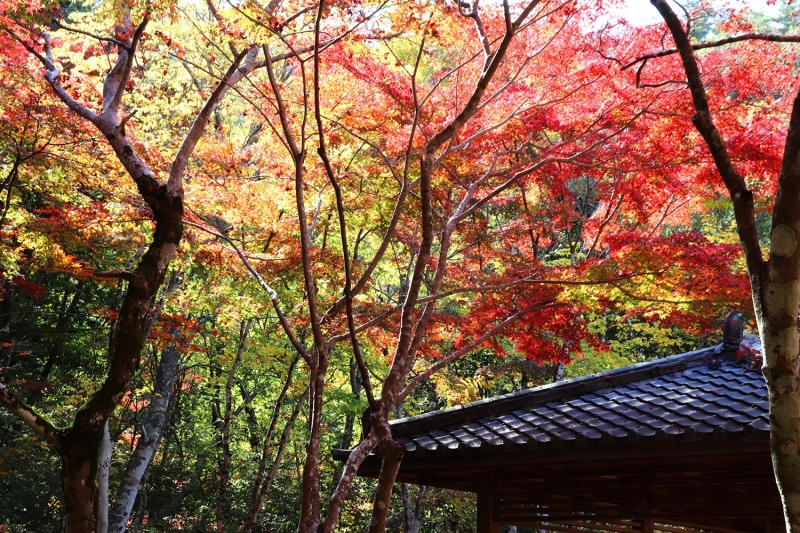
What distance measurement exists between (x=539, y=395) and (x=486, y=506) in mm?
956

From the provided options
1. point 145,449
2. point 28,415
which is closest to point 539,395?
point 28,415

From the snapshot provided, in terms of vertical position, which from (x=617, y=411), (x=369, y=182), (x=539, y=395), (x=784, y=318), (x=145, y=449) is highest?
(x=369, y=182)

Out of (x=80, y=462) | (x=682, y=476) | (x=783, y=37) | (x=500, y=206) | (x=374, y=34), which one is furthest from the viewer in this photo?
(x=500, y=206)

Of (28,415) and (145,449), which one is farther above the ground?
(145,449)

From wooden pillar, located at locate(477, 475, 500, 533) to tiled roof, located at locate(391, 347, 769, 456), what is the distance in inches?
17.4

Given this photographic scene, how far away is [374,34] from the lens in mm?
7191

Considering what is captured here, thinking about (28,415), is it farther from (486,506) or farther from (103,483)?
(103,483)

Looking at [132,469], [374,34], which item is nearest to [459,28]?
[374,34]

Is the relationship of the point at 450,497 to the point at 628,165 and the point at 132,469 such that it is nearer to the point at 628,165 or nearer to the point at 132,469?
the point at 132,469

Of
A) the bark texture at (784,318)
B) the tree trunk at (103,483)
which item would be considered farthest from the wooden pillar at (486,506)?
the tree trunk at (103,483)

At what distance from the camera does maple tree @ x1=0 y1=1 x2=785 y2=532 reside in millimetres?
5707

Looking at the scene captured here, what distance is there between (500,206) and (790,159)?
31.2 feet

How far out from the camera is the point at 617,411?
16.1 ft

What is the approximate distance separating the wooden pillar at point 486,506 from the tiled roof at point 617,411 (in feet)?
1.45
